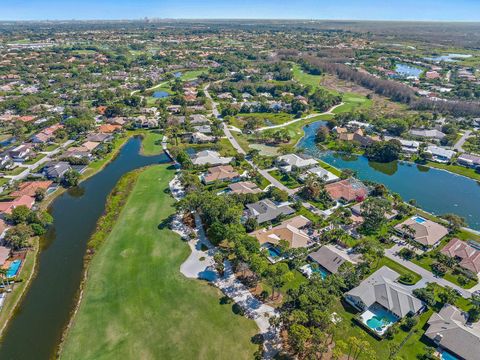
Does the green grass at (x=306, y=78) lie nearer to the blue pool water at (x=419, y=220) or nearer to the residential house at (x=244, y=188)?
the residential house at (x=244, y=188)

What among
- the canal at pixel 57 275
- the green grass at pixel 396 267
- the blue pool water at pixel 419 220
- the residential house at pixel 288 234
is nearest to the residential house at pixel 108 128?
the canal at pixel 57 275

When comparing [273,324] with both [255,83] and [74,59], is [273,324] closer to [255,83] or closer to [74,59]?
[255,83]

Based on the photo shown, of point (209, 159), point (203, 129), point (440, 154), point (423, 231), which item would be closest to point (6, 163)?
point (209, 159)

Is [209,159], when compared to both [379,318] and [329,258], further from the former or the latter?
[379,318]

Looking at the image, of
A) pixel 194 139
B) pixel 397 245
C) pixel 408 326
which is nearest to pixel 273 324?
pixel 408 326

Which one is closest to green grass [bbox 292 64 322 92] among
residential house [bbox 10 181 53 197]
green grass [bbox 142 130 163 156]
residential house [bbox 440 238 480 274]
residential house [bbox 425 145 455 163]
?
residential house [bbox 425 145 455 163]

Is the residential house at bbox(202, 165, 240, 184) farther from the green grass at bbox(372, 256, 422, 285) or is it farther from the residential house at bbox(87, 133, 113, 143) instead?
the residential house at bbox(87, 133, 113, 143)
